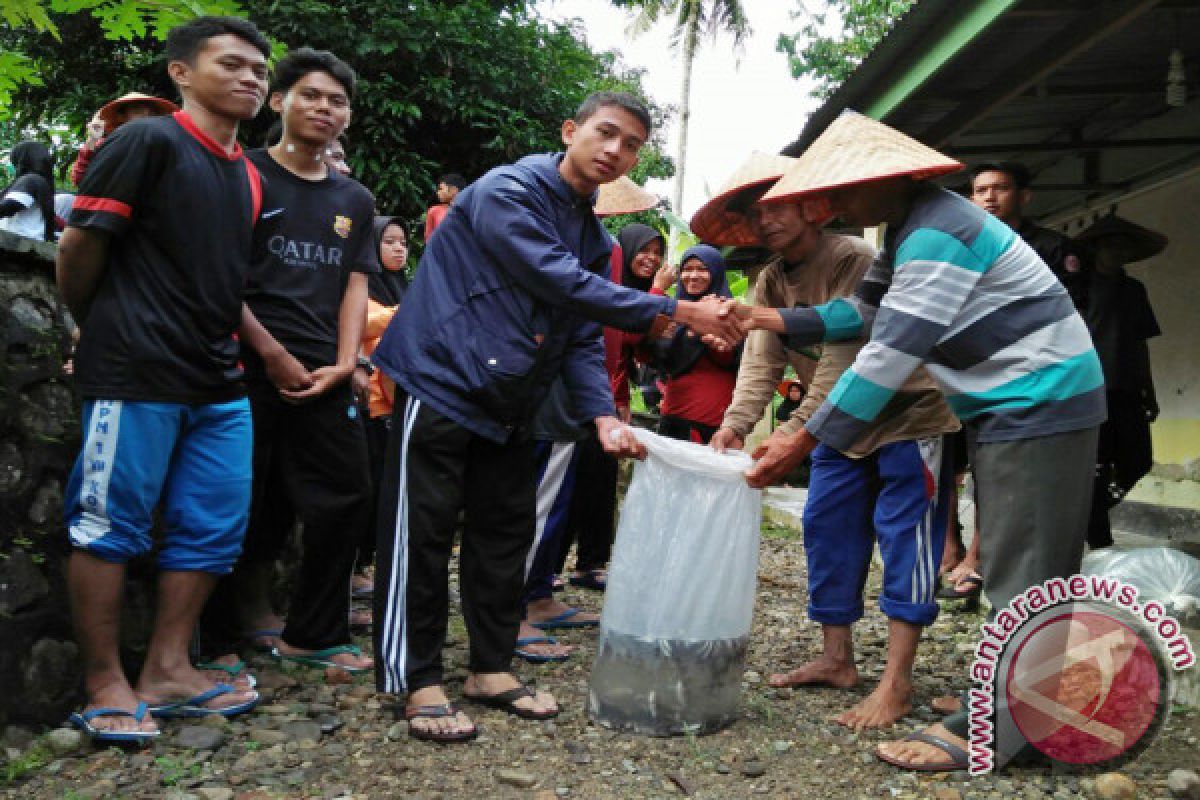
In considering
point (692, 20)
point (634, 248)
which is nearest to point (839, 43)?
point (692, 20)

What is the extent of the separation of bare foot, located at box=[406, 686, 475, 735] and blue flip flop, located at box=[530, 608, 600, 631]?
128 cm

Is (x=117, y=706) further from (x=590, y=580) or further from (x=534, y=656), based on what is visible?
(x=590, y=580)

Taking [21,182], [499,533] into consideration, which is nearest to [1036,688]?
[499,533]

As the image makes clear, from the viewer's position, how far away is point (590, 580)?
4.96 meters

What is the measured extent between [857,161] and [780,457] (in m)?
0.85

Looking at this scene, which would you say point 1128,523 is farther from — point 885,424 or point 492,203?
point 492,203

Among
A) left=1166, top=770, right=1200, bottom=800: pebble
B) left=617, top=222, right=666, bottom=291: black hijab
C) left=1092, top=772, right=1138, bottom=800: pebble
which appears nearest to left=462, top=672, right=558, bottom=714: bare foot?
left=1092, top=772, right=1138, bottom=800: pebble

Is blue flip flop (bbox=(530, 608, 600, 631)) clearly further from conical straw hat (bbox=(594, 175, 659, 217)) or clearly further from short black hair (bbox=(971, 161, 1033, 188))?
short black hair (bbox=(971, 161, 1033, 188))

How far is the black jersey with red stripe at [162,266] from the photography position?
2.48 meters

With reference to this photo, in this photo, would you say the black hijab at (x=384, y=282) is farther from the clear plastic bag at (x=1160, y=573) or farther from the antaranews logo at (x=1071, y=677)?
the clear plastic bag at (x=1160, y=573)

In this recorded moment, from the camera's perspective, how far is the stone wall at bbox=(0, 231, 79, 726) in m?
2.43

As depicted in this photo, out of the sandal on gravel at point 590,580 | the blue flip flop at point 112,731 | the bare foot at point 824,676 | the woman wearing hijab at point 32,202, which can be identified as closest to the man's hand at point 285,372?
the blue flip flop at point 112,731

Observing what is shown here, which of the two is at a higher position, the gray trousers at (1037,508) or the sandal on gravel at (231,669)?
the gray trousers at (1037,508)

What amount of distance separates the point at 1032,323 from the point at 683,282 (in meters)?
2.45
